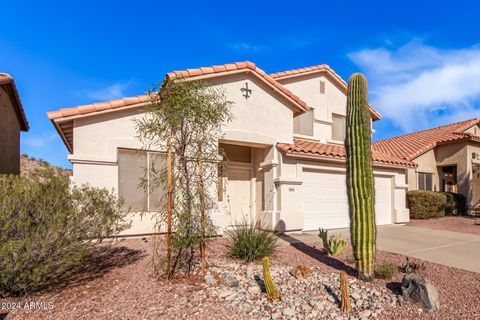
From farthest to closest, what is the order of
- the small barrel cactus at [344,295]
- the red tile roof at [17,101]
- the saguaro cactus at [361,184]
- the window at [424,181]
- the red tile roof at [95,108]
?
1. the window at [424,181]
2. the red tile roof at [17,101]
3. the red tile roof at [95,108]
4. the saguaro cactus at [361,184]
5. the small barrel cactus at [344,295]

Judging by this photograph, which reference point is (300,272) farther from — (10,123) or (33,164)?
(33,164)

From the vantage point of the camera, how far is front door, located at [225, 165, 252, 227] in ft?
35.6

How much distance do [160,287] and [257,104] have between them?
7.01 meters

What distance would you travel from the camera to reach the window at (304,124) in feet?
42.8

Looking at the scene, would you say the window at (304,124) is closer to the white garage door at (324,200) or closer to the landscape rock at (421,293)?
the white garage door at (324,200)

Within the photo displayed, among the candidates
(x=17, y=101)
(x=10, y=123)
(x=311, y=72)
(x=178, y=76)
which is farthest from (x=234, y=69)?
(x=17, y=101)

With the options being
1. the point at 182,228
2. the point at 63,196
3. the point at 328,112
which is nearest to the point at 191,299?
the point at 182,228

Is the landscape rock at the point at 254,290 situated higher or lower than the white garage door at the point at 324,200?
lower

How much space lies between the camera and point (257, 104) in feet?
32.8

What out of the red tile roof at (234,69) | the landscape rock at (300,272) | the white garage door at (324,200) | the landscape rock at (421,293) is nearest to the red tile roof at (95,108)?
the red tile roof at (234,69)

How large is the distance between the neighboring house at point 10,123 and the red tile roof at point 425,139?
21.0 metres

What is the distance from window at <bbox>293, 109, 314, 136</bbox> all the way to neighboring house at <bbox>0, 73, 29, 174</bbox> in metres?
12.9

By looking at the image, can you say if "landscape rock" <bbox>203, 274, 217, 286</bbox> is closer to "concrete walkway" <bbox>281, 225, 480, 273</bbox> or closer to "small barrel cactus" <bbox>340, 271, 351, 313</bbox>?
"small barrel cactus" <bbox>340, 271, 351, 313</bbox>

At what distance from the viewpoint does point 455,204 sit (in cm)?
1681
